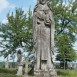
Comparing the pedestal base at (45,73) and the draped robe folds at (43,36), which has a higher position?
the draped robe folds at (43,36)

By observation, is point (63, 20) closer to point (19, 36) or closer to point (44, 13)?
point (19, 36)

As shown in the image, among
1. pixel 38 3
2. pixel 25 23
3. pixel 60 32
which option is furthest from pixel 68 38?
pixel 38 3

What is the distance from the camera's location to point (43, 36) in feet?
55.9

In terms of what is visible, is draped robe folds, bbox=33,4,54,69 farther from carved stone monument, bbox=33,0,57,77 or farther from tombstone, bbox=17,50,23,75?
tombstone, bbox=17,50,23,75

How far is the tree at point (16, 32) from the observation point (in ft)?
129

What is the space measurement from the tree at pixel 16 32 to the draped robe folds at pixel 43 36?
21687 millimetres

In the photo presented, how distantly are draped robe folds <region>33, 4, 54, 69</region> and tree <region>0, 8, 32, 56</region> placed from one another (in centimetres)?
2169

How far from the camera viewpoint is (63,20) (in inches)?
1578

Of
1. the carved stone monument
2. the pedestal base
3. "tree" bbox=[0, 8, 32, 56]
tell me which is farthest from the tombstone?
the pedestal base

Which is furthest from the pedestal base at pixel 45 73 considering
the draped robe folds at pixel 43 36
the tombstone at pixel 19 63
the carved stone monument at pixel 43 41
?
the tombstone at pixel 19 63

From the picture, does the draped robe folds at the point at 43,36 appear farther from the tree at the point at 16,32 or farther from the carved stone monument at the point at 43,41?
the tree at the point at 16,32

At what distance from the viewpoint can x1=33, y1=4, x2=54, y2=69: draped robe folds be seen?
17.0 metres

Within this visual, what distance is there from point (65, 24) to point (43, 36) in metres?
23.5

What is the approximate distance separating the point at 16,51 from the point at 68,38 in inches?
269
